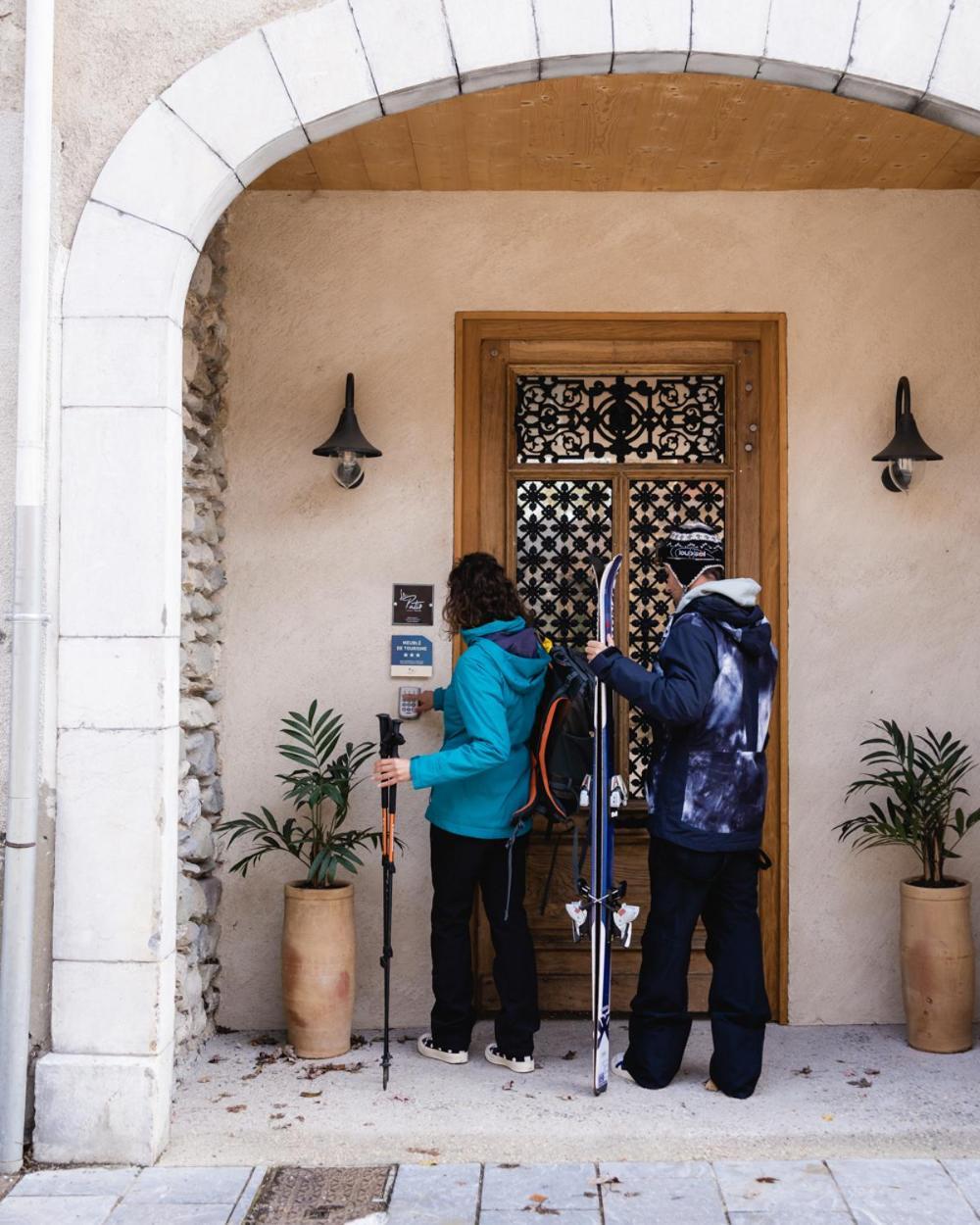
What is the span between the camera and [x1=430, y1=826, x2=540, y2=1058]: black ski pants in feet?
14.9

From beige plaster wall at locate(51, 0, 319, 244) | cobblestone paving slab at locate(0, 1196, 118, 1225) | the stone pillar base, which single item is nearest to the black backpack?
the stone pillar base

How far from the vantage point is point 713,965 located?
4340 millimetres

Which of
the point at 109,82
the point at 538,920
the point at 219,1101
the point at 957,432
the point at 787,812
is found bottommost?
the point at 219,1101

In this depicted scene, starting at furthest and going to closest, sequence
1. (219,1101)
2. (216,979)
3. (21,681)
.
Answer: (216,979) < (219,1101) < (21,681)

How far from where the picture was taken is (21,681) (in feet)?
12.1

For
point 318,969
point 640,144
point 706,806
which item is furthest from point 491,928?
point 640,144

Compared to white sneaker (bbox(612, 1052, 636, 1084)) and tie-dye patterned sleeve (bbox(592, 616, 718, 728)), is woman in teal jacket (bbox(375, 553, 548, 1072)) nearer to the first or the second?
white sneaker (bbox(612, 1052, 636, 1084))

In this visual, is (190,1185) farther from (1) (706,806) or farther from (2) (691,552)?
(2) (691,552)

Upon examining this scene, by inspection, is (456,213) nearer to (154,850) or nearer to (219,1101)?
(154,850)

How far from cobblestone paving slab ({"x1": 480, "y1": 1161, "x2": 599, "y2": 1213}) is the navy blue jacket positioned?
1.05 m

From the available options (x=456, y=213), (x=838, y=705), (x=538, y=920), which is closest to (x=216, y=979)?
(x=538, y=920)

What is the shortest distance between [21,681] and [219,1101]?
157 cm

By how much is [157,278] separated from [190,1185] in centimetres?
251

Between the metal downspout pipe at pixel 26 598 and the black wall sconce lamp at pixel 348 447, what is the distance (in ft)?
4.69
